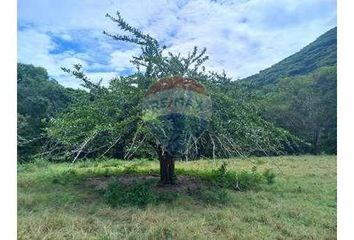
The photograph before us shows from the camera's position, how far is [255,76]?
6293 mm

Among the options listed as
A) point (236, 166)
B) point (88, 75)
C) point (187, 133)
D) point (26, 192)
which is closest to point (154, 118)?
point (187, 133)

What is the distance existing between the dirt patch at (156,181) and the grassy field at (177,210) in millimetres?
12

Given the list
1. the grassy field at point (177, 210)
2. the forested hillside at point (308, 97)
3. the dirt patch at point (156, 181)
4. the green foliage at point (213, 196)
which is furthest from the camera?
the forested hillside at point (308, 97)

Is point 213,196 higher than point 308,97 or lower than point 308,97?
lower

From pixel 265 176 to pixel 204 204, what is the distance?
1.94 metres

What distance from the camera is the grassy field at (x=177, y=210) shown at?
336 cm

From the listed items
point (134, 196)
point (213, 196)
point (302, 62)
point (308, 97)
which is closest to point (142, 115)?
point (134, 196)

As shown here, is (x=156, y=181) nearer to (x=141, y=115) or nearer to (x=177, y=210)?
(x=177, y=210)

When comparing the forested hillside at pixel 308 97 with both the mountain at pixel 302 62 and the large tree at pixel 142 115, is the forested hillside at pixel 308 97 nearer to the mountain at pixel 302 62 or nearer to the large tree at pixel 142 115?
the mountain at pixel 302 62

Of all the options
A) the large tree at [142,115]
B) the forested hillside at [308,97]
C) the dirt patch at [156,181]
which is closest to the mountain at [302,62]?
the forested hillside at [308,97]

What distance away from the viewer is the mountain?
5809mm

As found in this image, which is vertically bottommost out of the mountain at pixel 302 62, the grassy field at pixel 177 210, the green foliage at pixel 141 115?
the grassy field at pixel 177 210

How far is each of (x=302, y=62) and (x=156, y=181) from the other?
395 centimetres

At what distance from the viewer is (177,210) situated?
4.06m
